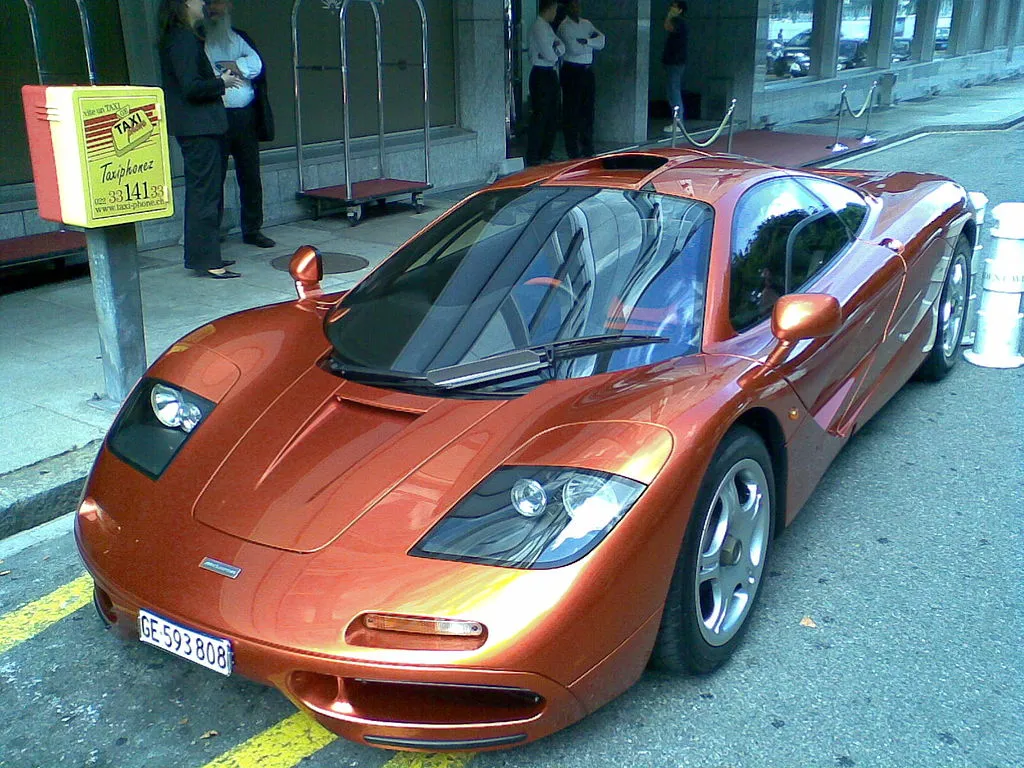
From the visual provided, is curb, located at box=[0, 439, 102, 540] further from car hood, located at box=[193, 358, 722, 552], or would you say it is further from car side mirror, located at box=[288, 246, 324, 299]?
car hood, located at box=[193, 358, 722, 552]

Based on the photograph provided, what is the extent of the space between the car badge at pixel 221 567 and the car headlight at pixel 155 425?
465mm

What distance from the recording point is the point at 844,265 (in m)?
4.04

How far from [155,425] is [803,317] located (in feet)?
6.53

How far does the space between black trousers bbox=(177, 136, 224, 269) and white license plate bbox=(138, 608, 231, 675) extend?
507cm

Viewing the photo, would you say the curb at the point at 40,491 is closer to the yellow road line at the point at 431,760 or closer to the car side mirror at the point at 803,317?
the yellow road line at the point at 431,760

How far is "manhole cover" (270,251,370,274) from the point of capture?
7.70 metres

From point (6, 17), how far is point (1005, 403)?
6.98 metres

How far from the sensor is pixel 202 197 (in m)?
7.12

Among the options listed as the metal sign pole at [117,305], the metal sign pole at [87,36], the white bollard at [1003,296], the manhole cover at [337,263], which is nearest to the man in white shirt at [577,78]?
the manhole cover at [337,263]

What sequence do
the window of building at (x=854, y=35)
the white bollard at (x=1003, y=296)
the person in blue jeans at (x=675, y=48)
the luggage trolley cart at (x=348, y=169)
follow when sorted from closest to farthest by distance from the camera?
the white bollard at (x=1003, y=296) → the luggage trolley cart at (x=348, y=169) → the person in blue jeans at (x=675, y=48) → the window of building at (x=854, y=35)

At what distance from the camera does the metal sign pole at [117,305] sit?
15.2 feet

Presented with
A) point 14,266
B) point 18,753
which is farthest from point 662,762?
point 14,266

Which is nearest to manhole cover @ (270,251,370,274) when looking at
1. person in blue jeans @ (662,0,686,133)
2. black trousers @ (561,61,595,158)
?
black trousers @ (561,61,595,158)

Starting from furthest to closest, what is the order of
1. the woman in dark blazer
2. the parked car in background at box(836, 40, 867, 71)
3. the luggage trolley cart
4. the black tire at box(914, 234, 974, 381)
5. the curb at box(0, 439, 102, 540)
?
the parked car in background at box(836, 40, 867, 71) → the luggage trolley cart → the woman in dark blazer → the black tire at box(914, 234, 974, 381) → the curb at box(0, 439, 102, 540)
